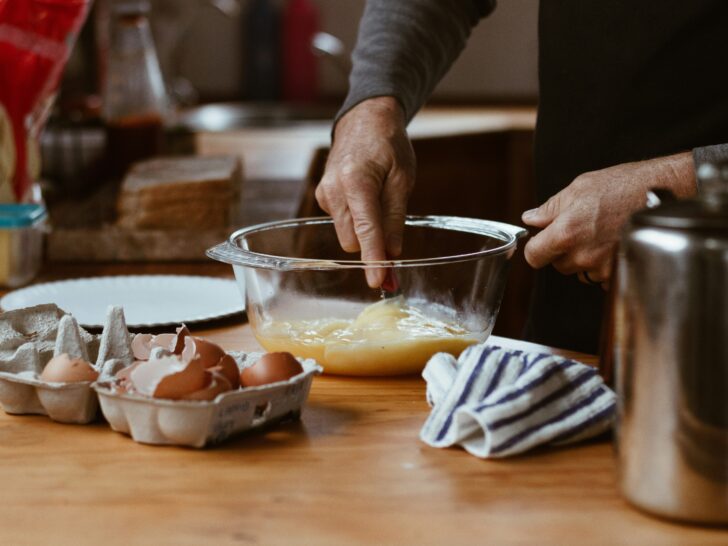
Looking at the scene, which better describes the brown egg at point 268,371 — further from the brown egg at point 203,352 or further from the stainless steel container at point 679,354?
the stainless steel container at point 679,354

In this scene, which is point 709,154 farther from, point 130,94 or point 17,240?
point 130,94

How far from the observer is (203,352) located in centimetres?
89

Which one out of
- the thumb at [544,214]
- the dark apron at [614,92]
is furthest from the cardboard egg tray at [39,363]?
the dark apron at [614,92]

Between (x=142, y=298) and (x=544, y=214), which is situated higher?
(x=544, y=214)

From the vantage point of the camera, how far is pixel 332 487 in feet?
2.54

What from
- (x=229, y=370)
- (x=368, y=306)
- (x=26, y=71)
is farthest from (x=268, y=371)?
(x=26, y=71)

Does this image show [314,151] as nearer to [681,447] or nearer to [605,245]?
[605,245]

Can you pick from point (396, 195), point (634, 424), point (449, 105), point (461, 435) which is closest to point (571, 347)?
point (396, 195)

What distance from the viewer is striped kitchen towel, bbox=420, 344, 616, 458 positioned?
82cm

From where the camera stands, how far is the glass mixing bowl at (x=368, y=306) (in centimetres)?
106

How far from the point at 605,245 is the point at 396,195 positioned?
27cm

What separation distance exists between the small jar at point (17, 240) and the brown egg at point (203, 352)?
0.68 m

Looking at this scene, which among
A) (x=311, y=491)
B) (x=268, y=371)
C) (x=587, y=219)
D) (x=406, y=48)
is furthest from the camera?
(x=406, y=48)

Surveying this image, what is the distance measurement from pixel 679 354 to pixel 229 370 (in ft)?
1.18
